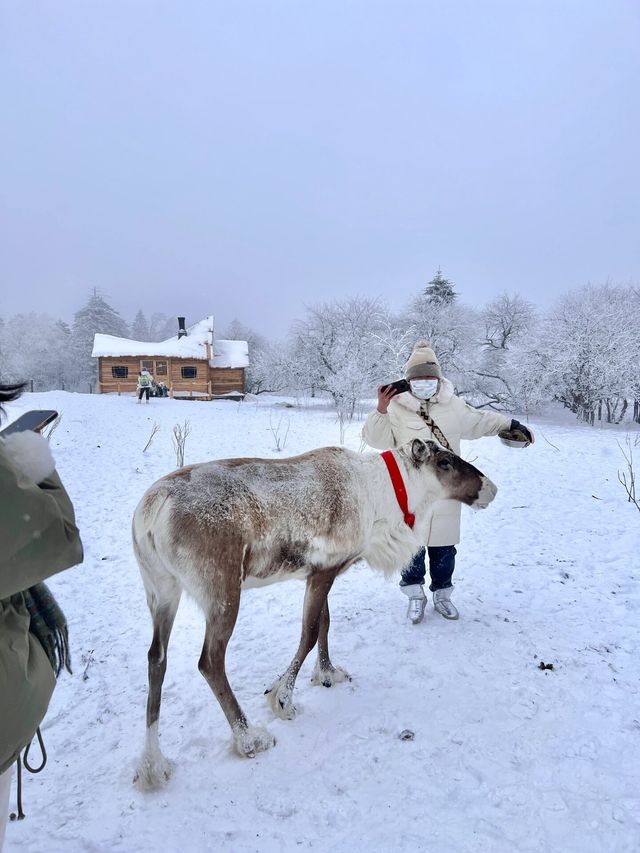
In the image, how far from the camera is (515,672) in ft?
10.3

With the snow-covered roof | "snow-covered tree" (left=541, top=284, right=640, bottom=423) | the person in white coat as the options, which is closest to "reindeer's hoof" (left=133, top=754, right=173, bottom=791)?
the person in white coat

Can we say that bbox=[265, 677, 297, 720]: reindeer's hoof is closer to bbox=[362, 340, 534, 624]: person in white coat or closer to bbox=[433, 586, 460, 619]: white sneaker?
bbox=[362, 340, 534, 624]: person in white coat

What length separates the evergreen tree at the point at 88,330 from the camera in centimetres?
4616

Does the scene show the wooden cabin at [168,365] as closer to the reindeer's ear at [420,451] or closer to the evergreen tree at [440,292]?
the evergreen tree at [440,292]

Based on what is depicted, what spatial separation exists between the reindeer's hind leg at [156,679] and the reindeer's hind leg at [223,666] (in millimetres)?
263

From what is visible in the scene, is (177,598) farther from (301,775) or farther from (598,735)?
(598,735)

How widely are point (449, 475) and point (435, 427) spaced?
57 cm

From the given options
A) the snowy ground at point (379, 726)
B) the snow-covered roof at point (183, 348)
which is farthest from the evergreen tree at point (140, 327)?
the snowy ground at point (379, 726)

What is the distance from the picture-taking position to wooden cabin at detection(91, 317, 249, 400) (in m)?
33.0

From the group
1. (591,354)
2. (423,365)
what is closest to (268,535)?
(423,365)

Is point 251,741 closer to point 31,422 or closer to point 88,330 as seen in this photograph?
point 31,422

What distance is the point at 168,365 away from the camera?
33562 millimetres

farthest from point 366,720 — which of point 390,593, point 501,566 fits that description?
point 501,566

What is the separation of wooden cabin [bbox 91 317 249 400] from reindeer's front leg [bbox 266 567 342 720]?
31.8 m
